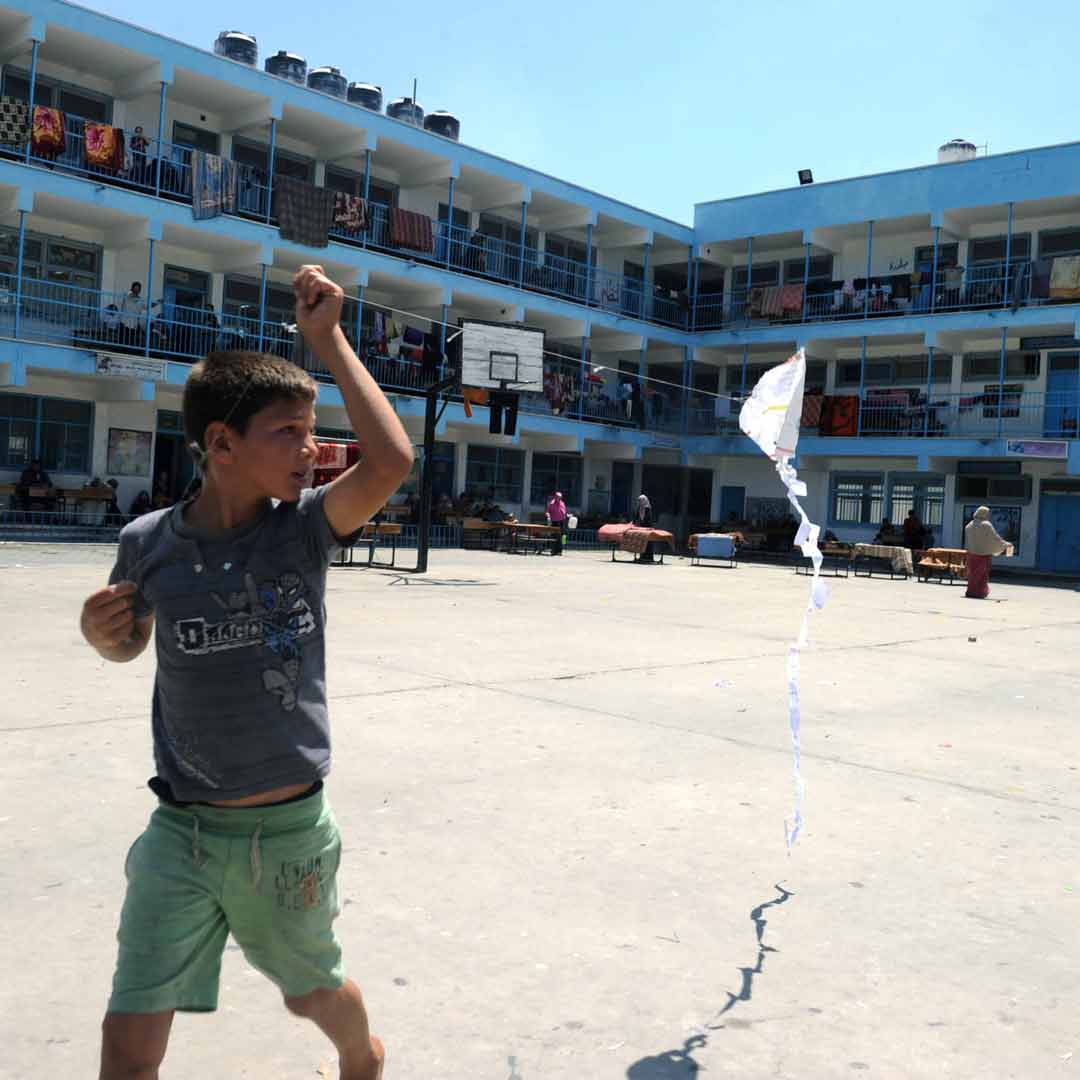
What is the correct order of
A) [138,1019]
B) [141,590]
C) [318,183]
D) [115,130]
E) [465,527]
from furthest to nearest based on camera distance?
[318,183], [465,527], [115,130], [141,590], [138,1019]

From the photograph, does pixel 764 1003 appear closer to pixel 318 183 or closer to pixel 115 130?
pixel 115 130

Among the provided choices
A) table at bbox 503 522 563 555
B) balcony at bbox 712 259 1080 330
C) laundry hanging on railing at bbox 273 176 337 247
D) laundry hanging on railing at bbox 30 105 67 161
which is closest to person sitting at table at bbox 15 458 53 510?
laundry hanging on railing at bbox 30 105 67 161

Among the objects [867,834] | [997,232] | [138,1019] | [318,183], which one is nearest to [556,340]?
[318,183]

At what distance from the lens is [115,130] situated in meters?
25.7

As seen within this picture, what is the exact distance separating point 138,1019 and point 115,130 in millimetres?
26975

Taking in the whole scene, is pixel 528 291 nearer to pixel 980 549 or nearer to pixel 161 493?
pixel 161 493

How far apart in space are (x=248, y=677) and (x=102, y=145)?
87.4 feet

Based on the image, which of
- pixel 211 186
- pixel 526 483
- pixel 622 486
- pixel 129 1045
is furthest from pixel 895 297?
pixel 129 1045

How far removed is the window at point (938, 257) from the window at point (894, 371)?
2.79m

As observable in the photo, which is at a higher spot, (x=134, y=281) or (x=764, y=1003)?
(x=134, y=281)

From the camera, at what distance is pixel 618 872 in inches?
163

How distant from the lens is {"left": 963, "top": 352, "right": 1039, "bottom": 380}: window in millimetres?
34797

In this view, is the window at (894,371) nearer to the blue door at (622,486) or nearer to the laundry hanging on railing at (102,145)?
the blue door at (622,486)

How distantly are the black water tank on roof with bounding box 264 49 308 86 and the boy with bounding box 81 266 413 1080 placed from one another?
3477cm
